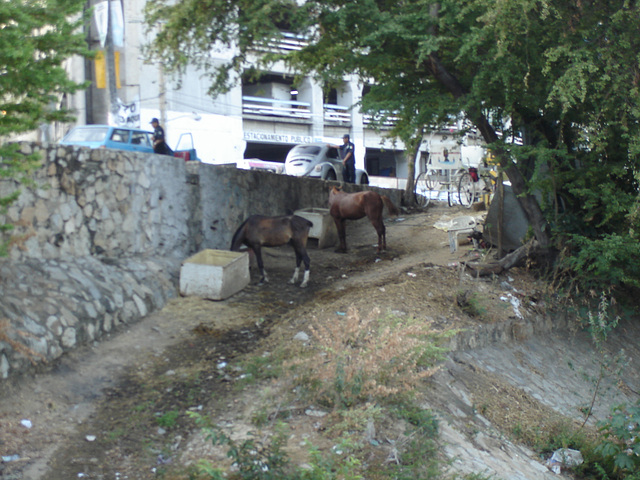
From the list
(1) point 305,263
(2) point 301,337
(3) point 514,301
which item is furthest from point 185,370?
(3) point 514,301

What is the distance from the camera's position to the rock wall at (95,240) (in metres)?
7.41

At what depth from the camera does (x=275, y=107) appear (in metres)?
32.9

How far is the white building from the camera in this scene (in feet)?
89.3

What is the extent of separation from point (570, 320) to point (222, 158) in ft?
70.5

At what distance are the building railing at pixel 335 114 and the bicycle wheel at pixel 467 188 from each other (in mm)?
14764

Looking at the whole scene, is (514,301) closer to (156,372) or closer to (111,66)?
(156,372)

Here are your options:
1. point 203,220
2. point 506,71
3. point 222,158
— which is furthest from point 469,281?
point 222,158

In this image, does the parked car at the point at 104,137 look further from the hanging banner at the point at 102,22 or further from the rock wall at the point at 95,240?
the hanging banner at the point at 102,22

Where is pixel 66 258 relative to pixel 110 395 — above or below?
above

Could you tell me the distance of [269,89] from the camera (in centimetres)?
3369

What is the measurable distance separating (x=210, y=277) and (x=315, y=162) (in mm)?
12204

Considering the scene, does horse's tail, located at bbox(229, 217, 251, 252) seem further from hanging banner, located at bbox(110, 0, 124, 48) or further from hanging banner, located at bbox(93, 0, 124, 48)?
hanging banner, located at bbox(110, 0, 124, 48)

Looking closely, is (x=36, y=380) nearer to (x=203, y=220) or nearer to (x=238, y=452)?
(x=238, y=452)

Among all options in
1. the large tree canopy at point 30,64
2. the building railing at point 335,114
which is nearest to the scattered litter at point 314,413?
the large tree canopy at point 30,64
